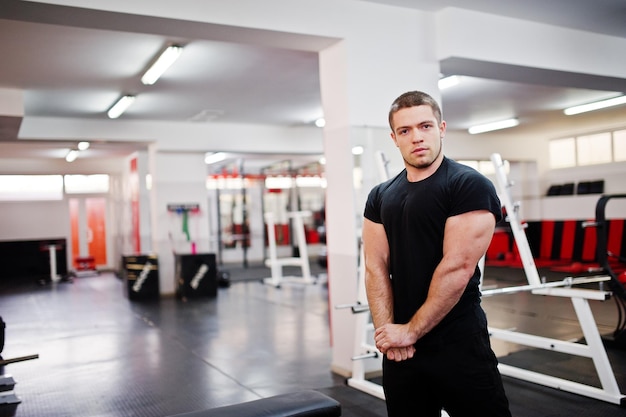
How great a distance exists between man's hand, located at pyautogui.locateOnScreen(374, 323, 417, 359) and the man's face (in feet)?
1.41

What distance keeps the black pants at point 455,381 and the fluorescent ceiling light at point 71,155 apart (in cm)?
807

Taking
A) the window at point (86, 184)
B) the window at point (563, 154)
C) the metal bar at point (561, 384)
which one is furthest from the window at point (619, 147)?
the window at point (86, 184)

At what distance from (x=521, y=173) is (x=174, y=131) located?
4796 millimetres

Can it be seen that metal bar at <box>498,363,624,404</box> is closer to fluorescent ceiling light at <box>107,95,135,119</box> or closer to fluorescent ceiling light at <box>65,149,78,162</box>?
fluorescent ceiling light at <box>107,95,135,119</box>

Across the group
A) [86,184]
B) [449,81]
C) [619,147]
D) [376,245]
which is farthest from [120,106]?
[376,245]

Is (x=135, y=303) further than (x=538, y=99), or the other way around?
(x=135, y=303)

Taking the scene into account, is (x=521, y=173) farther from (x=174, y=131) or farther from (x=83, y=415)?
(x=174, y=131)

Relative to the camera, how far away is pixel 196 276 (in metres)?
7.76

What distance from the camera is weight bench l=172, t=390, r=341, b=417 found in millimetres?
1816

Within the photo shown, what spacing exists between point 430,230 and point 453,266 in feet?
0.37

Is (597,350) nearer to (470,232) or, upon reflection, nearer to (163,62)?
(470,232)

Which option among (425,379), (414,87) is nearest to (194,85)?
(414,87)

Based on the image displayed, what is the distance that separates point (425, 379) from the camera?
1.46m

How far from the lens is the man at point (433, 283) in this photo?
55.5 inches
